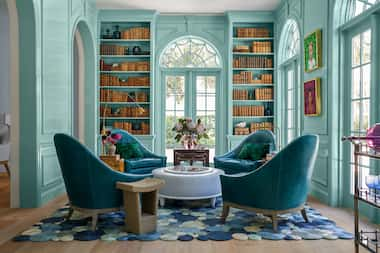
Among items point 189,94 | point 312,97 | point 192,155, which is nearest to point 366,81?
point 312,97

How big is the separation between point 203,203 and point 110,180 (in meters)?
1.61

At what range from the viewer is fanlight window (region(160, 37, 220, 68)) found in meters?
8.50

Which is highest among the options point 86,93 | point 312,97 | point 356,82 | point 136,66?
point 136,66

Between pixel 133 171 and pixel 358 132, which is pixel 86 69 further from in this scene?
pixel 358 132

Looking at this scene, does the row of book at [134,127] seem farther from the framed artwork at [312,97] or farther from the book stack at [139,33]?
the framed artwork at [312,97]

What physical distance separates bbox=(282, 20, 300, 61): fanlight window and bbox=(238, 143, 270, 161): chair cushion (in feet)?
6.61

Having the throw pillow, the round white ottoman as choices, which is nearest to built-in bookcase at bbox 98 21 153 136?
the throw pillow

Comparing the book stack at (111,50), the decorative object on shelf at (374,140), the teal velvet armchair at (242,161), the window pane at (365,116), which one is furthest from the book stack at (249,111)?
the decorative object on shelf at (374,140)

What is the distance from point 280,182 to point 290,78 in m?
4.16

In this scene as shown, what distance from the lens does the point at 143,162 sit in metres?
6.20

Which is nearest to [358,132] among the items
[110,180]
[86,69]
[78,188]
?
[110,180]

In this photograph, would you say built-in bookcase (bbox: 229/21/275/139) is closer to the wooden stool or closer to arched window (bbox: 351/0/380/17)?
arched window (bbox: 351/0/380/17)

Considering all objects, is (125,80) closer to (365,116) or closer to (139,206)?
(139,206)

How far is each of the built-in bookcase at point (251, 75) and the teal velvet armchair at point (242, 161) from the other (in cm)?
180
